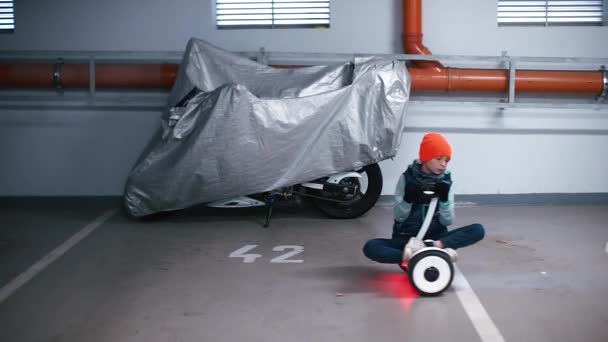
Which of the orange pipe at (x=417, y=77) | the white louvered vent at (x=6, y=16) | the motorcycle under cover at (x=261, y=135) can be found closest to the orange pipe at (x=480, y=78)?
the orange pipe at (x=417, y=77)

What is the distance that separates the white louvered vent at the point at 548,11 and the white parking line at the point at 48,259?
196 inches

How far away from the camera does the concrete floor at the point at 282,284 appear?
3662 millimetres

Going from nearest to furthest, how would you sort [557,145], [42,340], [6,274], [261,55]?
[42,340]
[6,274]
[261,55]
[557,145]

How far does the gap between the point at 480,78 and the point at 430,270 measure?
11.5 ft

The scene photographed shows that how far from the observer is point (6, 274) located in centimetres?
477

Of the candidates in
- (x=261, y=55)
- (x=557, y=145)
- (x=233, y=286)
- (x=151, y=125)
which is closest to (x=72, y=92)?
(x=151, y=125)

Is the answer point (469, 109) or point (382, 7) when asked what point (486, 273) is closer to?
point (469, 109)

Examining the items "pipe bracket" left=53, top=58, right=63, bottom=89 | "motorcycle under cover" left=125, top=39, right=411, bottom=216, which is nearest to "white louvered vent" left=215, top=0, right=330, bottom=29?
"motorcycle under cover" left=125, top=39, right=411, bottom=216

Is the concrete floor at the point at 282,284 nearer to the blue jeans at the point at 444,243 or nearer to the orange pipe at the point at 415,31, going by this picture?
the blue jeans at the point at 444,243

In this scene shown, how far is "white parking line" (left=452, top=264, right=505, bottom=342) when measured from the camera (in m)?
3.55

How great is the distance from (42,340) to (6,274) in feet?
4.81

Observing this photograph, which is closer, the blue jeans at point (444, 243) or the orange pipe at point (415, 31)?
the blue jeans at point (444, 243)

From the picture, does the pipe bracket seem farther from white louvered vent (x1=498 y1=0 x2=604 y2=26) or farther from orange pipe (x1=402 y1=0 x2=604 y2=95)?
white louvered vent (x1=498 y1=0 x2=604 y2=26)

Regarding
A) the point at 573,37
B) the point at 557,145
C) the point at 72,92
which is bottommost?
the point at 557,145
